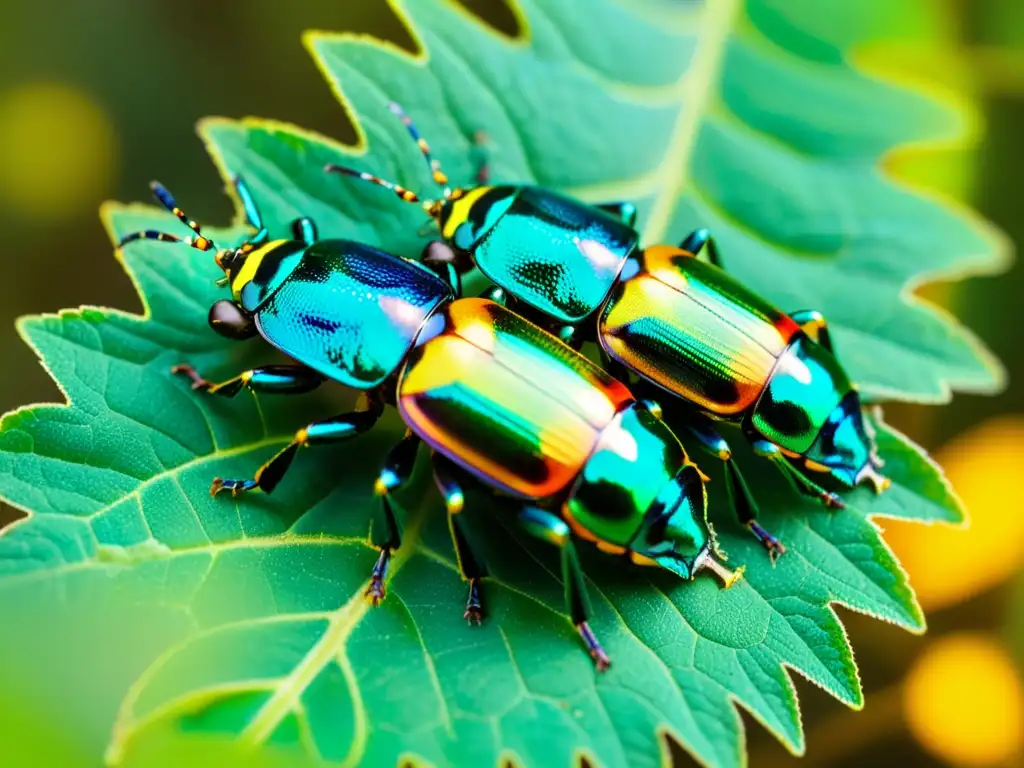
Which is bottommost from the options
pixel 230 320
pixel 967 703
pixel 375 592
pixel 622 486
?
pixel 967 703

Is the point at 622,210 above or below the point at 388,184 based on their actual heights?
above

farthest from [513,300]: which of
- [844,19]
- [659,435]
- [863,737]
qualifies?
[863,737]

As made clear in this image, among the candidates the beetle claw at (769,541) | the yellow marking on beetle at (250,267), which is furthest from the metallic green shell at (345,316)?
the beetle claw at (769,541)

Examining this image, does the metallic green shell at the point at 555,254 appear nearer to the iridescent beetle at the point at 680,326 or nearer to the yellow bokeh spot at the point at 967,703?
the iridescent beetle at the point at 680,326

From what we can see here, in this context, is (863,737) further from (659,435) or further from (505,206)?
(505,206)

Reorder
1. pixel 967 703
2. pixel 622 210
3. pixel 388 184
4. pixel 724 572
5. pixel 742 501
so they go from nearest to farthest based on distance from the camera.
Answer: pixel 724 572 < pixel 742 501 < pixel 388 184 < pixel 622 210 < pixel 967 703

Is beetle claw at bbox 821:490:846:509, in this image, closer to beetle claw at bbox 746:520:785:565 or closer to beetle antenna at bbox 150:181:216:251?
beetle claw at bbox 746:520:785:565

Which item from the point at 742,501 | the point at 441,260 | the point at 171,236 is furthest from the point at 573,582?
the point at 171,236

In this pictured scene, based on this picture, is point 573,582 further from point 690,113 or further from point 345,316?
point 690,113
